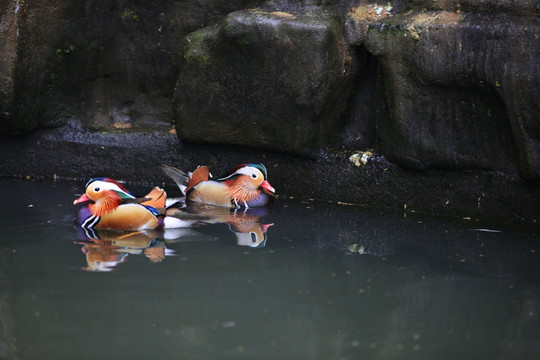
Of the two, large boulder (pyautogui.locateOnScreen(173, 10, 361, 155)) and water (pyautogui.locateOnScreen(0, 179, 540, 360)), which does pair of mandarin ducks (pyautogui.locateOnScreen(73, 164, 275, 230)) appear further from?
large boulder (pyautogui.locateOnScreen(173, 10, 361, 155))

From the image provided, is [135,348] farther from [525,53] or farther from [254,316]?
[525,53]

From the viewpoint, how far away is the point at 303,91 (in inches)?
255

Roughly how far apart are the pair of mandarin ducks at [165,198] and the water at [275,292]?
0.19 metres

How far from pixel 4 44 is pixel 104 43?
101cm

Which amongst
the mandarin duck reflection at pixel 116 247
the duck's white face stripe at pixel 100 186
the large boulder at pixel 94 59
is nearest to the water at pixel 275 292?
the mandarin duck reflection at pixel 116 247

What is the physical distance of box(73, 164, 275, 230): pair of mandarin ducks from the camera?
217 inches

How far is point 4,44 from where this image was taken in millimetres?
6863

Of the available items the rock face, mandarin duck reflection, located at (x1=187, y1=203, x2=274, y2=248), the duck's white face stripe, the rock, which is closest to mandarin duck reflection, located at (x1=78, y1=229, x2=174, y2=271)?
the duck's white face stripe

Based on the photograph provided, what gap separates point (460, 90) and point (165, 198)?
97.6 inches

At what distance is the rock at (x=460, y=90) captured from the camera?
218 inches

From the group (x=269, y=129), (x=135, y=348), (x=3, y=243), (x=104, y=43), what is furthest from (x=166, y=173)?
(x=135, y=348)

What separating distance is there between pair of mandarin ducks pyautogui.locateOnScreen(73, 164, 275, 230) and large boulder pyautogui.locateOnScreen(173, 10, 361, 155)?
44 centimetres

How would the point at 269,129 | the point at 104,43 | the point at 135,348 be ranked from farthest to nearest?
1. the point at 104,43
2. the point at 269,129
3. the point at 135,348

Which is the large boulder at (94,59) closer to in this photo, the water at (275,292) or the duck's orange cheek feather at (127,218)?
the water at (275,292)
